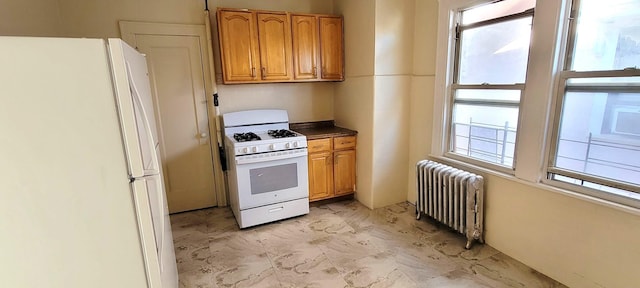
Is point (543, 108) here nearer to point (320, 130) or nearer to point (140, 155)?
point (320, 130)

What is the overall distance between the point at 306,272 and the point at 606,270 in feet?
6.51

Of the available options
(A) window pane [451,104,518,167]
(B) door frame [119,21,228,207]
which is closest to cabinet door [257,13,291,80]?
(B) door frame [119,21,228,207]

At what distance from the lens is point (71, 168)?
3.77ft

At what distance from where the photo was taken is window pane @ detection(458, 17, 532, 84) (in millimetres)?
2281

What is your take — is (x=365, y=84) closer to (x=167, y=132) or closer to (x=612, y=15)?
(x=612, y=15)

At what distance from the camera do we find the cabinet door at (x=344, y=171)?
11.5 ft

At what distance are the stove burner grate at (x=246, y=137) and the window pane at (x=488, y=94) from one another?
205 cm

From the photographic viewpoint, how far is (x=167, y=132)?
10.6 feet

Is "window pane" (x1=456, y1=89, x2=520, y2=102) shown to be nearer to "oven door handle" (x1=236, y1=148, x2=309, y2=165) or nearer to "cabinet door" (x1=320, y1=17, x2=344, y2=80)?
"cabinet door" (x1=320, y1=17, x2=344, y2=80)

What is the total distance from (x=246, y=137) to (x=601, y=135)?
2.87 meters

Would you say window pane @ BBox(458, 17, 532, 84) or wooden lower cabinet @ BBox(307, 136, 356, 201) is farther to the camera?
wooden lower cabinet @ BBox(307, 136, 356, 201)

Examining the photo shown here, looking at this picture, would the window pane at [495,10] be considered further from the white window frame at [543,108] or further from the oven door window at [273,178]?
the oven door window at [273,178]

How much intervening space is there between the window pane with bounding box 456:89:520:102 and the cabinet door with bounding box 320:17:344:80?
138 cm

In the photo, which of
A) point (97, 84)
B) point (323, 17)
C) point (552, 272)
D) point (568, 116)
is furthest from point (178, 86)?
point (552, 272)
